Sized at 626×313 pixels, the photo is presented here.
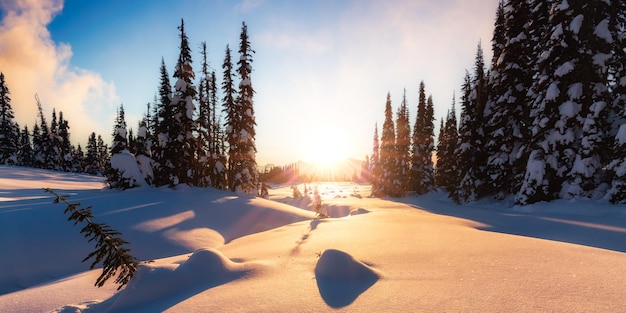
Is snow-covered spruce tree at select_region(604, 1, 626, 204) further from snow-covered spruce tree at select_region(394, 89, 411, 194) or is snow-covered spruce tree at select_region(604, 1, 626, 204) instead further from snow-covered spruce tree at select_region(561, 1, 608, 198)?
snow-covered spruce tree at select_region(394, 89, 411, 194)

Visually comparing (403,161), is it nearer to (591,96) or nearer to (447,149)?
(447,149)

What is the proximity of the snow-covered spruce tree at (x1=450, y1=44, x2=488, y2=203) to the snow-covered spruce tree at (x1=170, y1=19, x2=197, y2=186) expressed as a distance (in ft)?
76.1

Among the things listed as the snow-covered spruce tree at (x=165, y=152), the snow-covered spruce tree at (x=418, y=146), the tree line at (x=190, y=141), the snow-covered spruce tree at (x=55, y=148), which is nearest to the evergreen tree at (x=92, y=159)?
the snow-covered spruce tree at (x=55, y=148)

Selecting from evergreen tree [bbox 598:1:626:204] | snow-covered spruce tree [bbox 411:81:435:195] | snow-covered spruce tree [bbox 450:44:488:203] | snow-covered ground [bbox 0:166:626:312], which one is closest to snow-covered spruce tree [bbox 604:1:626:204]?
evergreen tree [bbox 598:1:626:204]

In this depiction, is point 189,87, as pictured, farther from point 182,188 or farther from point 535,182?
point 535,182

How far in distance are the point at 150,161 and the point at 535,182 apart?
2769cm

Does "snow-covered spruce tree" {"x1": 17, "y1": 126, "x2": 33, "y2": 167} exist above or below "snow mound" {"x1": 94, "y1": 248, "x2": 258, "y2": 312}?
above

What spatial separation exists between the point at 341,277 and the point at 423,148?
4217 centimetres

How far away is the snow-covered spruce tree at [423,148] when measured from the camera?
4062 cm

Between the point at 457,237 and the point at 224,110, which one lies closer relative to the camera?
the point at 457,237

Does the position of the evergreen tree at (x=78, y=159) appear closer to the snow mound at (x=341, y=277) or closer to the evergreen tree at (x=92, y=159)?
the evergreen tree at (x=92, y=159)

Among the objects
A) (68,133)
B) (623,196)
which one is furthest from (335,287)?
(68,133)

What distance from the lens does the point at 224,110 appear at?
25.3 m

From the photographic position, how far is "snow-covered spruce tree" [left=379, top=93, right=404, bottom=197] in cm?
4058
